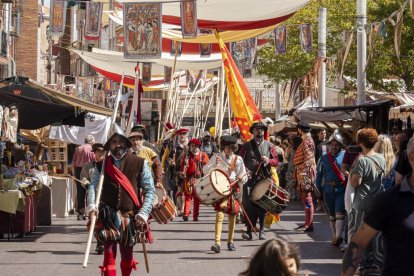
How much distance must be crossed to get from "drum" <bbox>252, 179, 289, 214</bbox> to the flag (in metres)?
3.77

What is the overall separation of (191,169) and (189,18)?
15.6 feet

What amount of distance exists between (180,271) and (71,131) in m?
17.0

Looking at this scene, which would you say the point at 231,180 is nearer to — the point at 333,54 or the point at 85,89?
the point at 333,54

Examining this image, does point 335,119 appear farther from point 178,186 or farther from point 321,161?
point 321,161

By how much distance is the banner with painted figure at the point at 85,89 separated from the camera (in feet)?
183

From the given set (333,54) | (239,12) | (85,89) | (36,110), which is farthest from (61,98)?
(85,89)

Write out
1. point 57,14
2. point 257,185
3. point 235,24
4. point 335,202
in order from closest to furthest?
1. point 335,202
2. point 257,185
3. point 235,24
4. point 57,14

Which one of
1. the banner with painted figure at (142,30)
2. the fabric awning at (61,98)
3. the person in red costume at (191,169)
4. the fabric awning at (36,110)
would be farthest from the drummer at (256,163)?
the banner with painted figure at (142,30)

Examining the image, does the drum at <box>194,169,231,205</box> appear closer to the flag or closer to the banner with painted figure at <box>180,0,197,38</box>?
the flag

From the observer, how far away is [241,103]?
2189cm

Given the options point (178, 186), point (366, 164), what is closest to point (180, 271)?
point (366, 164)

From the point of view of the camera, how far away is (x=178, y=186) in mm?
23438

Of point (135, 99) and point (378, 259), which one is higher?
point (135, 99)

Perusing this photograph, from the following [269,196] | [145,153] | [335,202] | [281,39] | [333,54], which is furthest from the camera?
[333,54]
